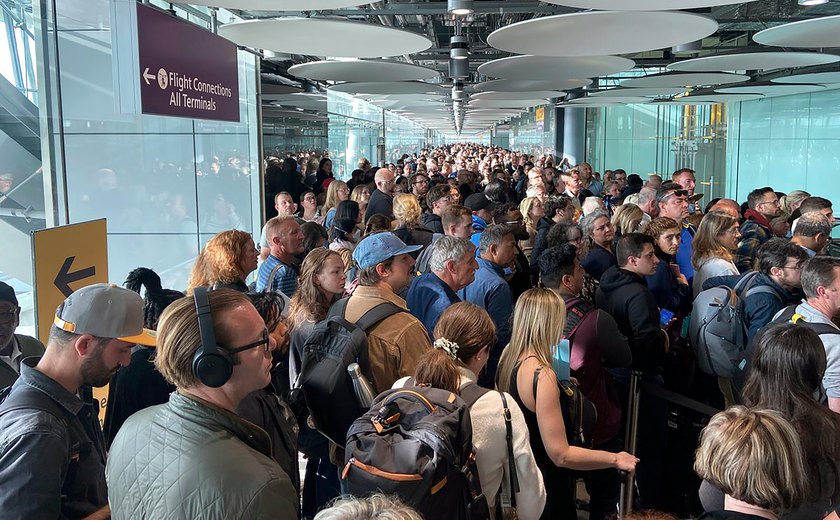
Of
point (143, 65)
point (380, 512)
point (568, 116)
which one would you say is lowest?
point (380, 512)

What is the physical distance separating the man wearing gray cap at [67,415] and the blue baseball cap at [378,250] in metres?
1.35

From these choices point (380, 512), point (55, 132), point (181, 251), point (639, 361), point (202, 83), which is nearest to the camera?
point (380, 512)

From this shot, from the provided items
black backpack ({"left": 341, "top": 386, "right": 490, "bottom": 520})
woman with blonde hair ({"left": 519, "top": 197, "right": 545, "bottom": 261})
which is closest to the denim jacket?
black backpack ({"left": 341, "top": 386, "right": 490, "bottom": 520})

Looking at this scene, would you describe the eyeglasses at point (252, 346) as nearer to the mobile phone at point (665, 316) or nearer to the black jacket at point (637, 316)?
the black jacket at point (637, 316)

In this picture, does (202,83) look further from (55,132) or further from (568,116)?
(568,116)

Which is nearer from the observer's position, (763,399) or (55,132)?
(763,399)

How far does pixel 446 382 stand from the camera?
105 inches

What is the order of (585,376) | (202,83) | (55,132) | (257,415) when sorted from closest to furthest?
1. (257,415)
2. (585,376)
3. (55,132)
4. (202,83)

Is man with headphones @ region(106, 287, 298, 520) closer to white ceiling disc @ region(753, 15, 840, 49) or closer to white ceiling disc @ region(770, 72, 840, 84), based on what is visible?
white ceiling disc @ region(753, 15, 840, 49)

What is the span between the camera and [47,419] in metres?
2.10

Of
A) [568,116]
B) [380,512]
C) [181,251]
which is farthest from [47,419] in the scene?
[568,116]

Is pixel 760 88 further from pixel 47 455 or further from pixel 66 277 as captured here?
pixel 47 455

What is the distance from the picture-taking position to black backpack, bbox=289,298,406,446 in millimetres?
3119

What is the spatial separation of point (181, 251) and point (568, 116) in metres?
22.1
